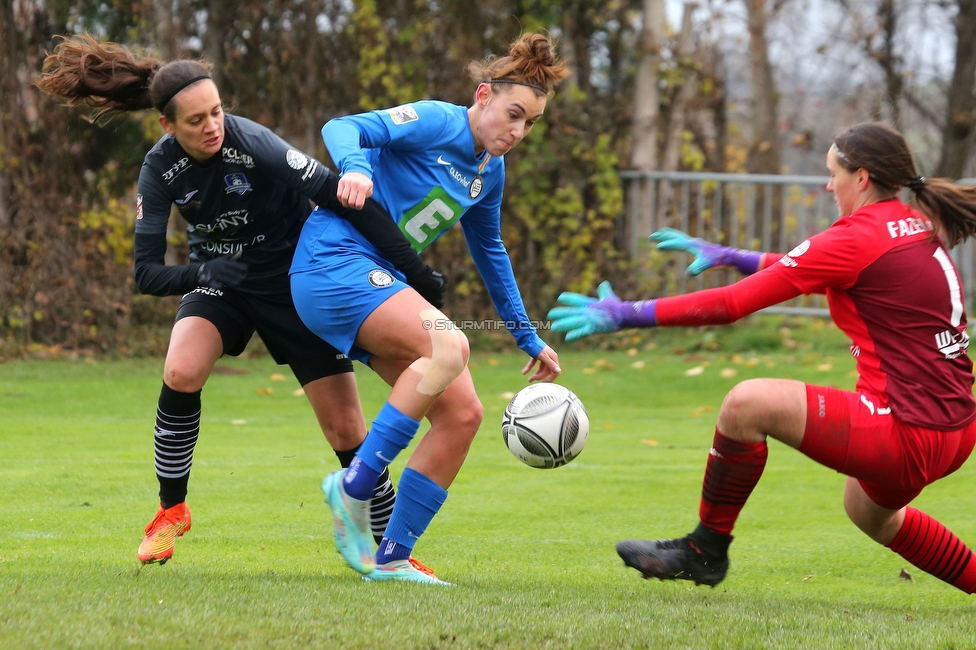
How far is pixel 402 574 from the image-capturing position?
3803 mm

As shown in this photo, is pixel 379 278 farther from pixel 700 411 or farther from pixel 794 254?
pixel 700 411

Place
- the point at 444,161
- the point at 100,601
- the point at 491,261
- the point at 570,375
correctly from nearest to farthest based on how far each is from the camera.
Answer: the point at 100,601
the point at 444,161
the point at 491,261
the point at 570,375

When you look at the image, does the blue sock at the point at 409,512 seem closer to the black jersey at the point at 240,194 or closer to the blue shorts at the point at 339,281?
the blue shorts at the point at 339,281

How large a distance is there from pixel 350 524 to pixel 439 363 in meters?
0.62

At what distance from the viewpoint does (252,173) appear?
4234 mm

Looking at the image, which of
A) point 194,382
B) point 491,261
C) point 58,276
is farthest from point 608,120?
point 194,382

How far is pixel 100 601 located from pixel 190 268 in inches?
51.3

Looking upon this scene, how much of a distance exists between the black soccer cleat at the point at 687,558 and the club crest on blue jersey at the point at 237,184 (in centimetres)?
200

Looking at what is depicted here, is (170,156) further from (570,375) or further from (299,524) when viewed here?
(570,375)

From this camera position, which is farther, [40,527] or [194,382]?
[40,527]

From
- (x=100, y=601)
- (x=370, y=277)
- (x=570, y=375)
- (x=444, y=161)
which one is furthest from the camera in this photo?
(x=570, y=375)

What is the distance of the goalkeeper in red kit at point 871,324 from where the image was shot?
3.41 meters

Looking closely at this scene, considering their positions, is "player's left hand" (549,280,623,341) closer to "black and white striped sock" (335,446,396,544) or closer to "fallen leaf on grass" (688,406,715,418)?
"black and white striped sock" (335,446,396,544)

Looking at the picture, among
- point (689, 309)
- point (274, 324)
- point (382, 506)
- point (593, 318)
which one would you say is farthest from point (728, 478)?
point (274, 324)
